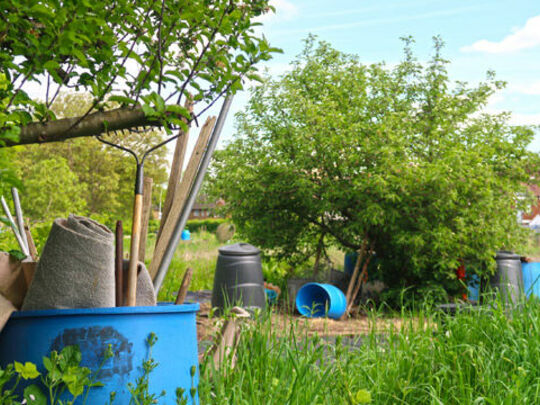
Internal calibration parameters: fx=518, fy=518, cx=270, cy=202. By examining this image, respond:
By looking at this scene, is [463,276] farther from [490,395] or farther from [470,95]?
[490,395]

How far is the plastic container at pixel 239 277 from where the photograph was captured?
586 cm

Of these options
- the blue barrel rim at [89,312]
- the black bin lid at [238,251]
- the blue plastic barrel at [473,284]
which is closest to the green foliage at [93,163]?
the black bin lid at [238,251]

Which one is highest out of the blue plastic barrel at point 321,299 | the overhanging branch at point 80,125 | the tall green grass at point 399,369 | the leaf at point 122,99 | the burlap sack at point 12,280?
the leaf at point 122,99

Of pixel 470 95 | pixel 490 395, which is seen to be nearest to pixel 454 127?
pixel 470 95

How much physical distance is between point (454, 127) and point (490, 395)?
20.3 feet

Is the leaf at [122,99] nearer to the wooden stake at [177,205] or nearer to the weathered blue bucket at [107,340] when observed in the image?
the wooden stake at [177,205]

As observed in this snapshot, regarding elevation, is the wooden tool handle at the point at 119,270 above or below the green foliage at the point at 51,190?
below

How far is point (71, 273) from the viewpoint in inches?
59.1

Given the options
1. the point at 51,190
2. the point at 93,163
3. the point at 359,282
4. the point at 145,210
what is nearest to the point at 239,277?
the point at 359,282

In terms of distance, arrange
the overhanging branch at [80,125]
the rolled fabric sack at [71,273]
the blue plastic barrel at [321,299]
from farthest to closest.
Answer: the blue plastic barrel at [321,299], the overhanging branch at [80,125], the rolled fabric sack at [71,273]

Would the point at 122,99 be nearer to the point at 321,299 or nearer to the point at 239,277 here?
the point at 239,277

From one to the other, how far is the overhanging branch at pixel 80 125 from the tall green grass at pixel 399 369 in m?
0.95

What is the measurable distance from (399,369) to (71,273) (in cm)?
165

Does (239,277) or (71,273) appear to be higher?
(71,273)
